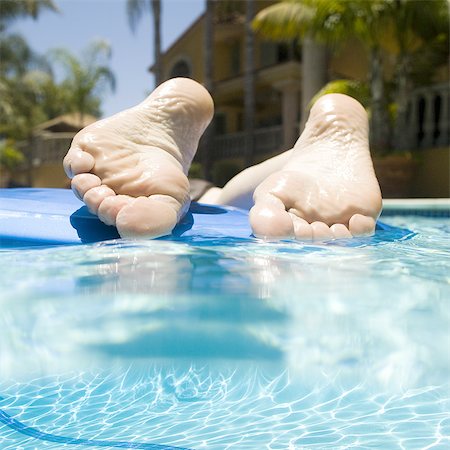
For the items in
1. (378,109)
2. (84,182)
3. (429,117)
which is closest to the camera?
(84,182)

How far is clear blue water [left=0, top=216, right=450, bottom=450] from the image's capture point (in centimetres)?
126

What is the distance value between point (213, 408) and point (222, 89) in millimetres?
15621

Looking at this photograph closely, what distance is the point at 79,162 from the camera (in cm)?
270

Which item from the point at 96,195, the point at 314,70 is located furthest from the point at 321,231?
the point at 314,70

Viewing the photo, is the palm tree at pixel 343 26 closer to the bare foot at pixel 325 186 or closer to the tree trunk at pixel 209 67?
the tree trunk at pixel 209 67

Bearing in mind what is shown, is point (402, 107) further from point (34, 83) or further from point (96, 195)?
point (34, 83)

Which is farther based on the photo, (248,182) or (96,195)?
(248,182)

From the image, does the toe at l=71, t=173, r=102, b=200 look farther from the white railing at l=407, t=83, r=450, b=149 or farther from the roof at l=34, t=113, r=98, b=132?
the roof at l=34, t=113, r=98, b=132

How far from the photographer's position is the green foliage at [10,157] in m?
20.0

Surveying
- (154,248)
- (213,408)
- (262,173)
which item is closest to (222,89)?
(262,173)

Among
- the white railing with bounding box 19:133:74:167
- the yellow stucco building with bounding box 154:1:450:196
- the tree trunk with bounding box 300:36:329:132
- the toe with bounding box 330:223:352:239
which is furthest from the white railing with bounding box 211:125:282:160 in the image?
the toe with bounding box 330:223:352:239

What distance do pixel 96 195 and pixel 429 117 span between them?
8.96 meters

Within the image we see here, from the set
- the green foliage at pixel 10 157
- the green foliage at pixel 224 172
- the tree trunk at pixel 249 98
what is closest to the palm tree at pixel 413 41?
the tree trunk at pixel 249 98

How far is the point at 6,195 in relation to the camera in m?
3.40
